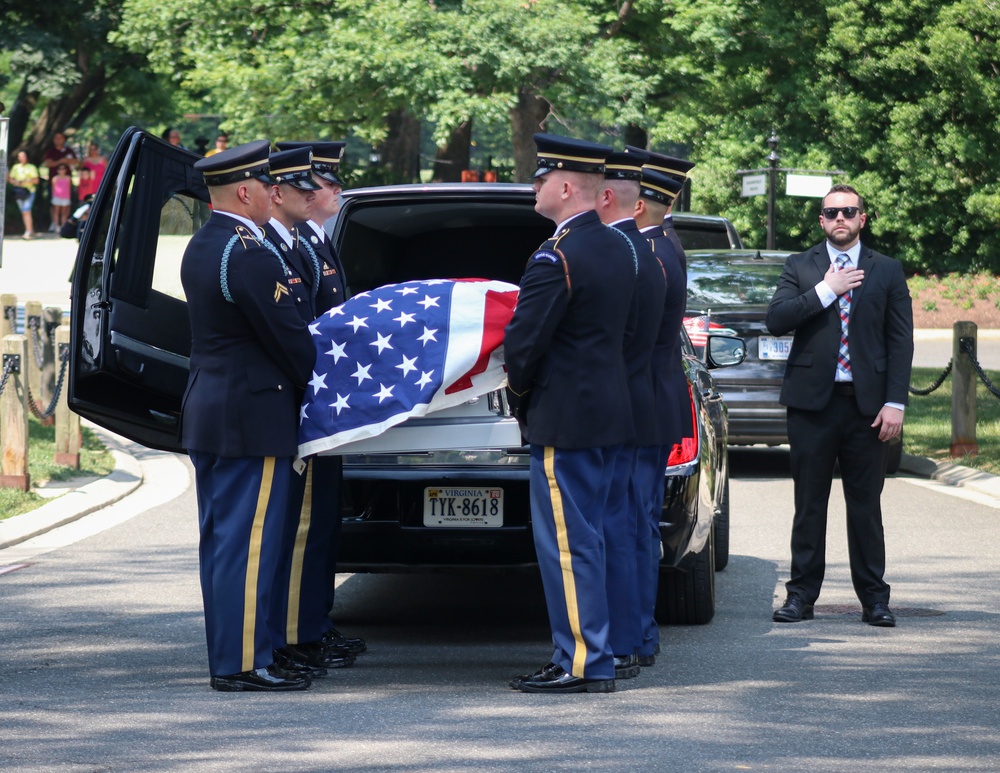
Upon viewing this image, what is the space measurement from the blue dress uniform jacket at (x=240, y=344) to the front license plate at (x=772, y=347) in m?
7.34

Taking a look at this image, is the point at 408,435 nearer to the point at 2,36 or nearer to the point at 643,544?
the point at 643,544

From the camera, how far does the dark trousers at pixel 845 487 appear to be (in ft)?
24.9

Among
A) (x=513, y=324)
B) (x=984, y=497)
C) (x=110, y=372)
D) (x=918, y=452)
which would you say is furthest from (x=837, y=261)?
(x=918, y=452)

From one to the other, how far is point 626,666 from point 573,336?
130cm

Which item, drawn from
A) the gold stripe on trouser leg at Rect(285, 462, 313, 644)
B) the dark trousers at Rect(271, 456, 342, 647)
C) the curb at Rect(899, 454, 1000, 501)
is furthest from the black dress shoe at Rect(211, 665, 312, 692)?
the curb at Rect(899, 454, 1000, 501)

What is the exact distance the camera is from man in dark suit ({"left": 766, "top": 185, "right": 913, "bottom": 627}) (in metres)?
7.52

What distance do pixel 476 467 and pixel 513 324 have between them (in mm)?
894

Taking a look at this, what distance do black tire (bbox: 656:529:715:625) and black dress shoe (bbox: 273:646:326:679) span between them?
5.64 ft

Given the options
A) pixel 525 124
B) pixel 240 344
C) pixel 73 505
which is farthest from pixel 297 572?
pixel 525 124

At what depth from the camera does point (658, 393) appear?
21.5ft

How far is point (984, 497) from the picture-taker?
12180mm

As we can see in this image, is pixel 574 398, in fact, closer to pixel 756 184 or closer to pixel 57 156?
pixel 756 184

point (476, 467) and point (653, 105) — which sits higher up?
point (653, 105)

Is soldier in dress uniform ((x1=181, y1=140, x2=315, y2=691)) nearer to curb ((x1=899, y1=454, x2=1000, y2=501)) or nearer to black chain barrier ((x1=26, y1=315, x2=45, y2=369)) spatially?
curb ((x1=899, y1=454, x2=1000, y2=501))
